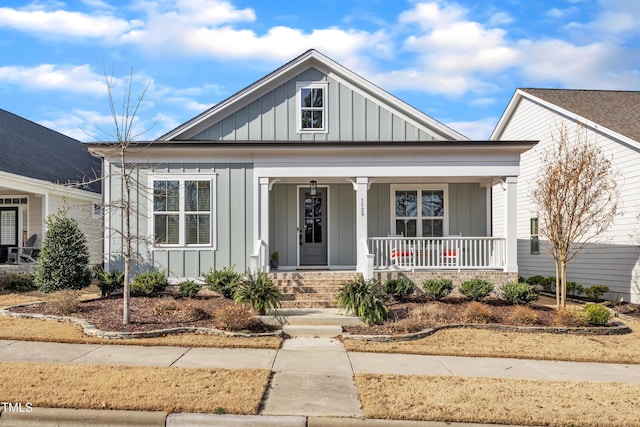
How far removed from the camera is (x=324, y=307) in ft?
33.4

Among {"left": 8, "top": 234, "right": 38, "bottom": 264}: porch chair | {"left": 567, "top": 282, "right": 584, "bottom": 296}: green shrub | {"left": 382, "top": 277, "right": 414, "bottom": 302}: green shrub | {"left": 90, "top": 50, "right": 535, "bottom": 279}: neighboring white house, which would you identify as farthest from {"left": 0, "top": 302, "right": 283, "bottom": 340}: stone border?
{"left": 567, "top": 282, "right": 584, "bottom": 296}: green shrub

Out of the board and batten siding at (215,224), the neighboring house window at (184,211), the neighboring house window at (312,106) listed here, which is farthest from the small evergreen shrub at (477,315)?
the neighboring house window at (312,106)

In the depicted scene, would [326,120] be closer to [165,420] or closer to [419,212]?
[419,212]

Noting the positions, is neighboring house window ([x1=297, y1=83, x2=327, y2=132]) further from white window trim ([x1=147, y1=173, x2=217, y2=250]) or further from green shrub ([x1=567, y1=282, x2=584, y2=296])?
green shrub ([x1=567, y1=282, x2=584, y2=296])

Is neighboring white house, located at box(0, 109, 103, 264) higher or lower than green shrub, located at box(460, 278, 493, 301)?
higher

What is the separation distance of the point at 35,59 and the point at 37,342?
8113 millimetres

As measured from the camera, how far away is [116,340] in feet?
23.9

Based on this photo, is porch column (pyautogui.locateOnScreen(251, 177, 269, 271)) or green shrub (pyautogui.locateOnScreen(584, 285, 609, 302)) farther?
green shrub (pyautogui.locateOnScreen(584, 285, 609, 302))

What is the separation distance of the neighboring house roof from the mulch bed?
5.84m

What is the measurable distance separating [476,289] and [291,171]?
532 cm

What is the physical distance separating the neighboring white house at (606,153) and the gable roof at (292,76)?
158 inches

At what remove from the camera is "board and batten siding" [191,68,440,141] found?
13133mm

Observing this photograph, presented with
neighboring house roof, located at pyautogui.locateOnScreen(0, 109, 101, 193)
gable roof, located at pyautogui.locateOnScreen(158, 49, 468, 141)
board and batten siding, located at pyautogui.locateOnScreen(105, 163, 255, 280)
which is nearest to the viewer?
board and batten siding, located at pyautogui.locateOnScreen(105, 163, 255, 280)

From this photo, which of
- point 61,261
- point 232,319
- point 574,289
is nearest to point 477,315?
point 232,319
